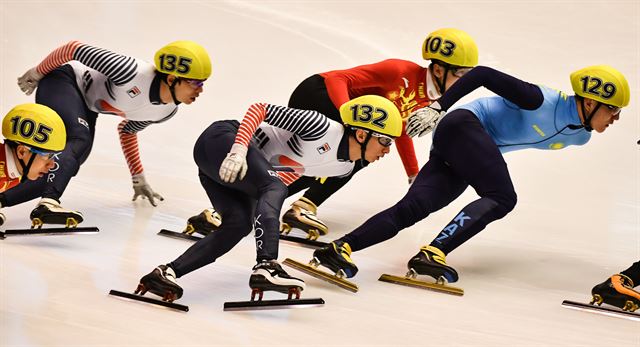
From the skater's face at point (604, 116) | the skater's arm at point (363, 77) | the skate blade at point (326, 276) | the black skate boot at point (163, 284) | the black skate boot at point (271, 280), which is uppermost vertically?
the skater's face at point (604, 116)

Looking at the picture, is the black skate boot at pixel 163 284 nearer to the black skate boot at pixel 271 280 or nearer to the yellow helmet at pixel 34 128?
the black skate boot at pixel 271 280

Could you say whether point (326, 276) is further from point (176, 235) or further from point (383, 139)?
point (176, 235)

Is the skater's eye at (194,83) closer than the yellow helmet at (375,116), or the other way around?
the yellow helmet at (375,116)

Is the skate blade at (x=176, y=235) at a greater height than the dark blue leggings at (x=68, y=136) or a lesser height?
lesser

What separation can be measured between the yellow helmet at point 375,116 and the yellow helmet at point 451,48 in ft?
3.19

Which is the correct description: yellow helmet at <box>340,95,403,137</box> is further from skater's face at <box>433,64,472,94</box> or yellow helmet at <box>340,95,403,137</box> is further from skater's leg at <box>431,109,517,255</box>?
skater's face at <box>433,64,472,94</box>

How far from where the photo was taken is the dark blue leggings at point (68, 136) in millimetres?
5879

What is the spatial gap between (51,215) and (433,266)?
6.70ft

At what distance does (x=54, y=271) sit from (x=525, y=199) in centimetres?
363

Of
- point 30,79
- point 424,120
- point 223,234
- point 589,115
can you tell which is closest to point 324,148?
point 424,120

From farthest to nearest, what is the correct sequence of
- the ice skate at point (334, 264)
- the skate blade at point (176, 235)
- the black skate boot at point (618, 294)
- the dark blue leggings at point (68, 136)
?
the skate blade at point (176, 235) < the dark blue leggings at point (68, 136) < the ice skate at point (334, 264) < the black skate boot at point (618, 294)

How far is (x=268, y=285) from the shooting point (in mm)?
4652

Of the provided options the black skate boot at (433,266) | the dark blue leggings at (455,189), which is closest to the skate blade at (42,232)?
the dark blue leggings at (455,189)

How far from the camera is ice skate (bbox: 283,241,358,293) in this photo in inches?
206
